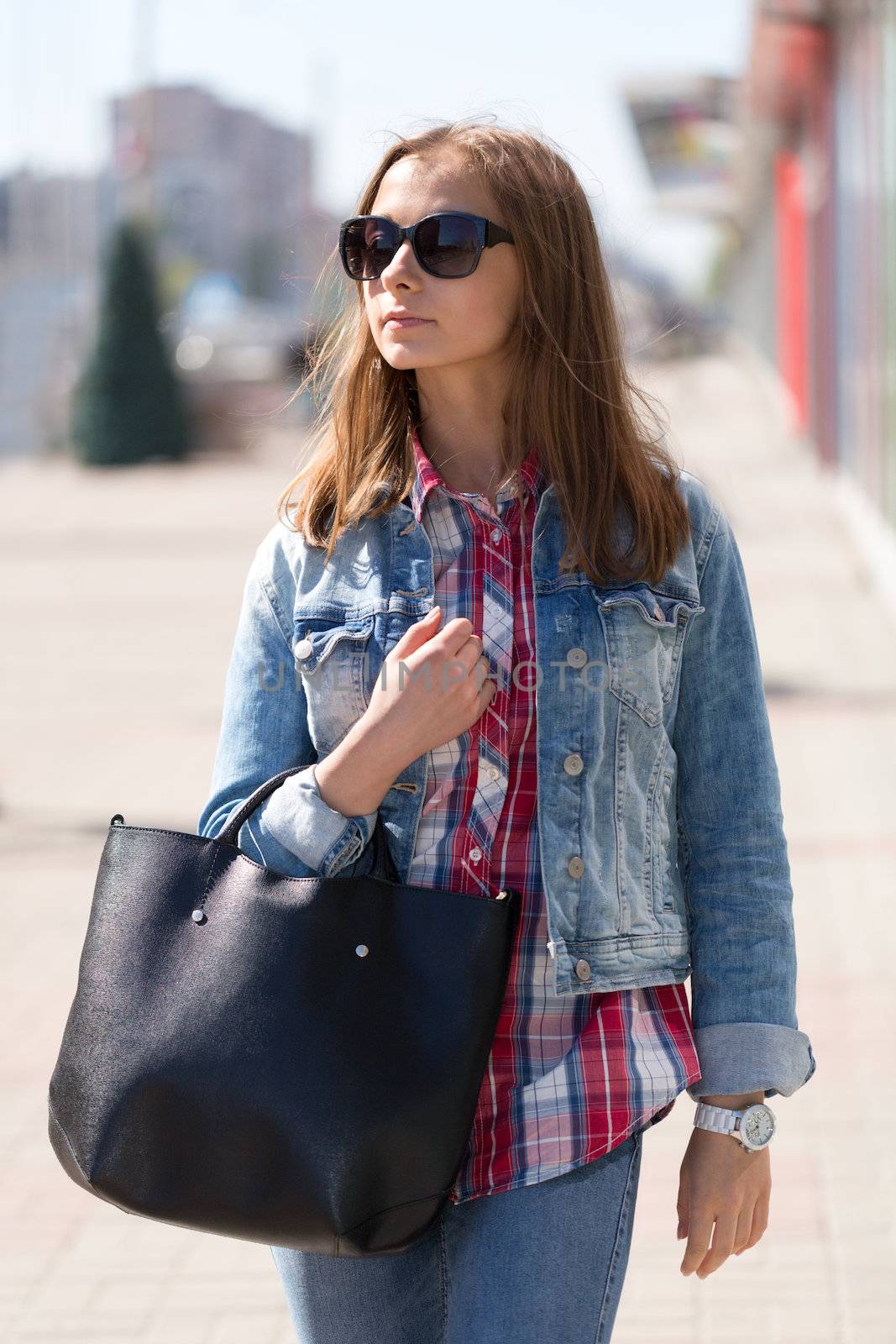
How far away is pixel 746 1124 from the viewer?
6.02 feet

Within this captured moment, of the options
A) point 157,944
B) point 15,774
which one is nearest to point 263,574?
point 157,944

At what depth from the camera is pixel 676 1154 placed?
4.07 metres

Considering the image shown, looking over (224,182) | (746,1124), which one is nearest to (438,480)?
(746,1124)

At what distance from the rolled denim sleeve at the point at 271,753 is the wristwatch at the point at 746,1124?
452 mm

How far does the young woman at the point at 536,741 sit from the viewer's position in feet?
5.80

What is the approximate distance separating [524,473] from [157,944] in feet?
2.10

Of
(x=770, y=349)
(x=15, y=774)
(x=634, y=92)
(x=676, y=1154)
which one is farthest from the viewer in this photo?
(x=770, y=349)

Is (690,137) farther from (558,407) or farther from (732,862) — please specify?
(732,862)

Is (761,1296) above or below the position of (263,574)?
below

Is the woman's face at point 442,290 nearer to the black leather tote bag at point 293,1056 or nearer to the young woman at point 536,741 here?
the young woman at point 536,741

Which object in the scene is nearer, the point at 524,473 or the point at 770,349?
the point at 524,473

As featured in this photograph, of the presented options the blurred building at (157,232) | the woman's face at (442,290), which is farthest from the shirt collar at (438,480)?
the blurred building at (157,232)

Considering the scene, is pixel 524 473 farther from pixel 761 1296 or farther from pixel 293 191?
pixel 293 191

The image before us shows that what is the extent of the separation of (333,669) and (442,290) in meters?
0.42
